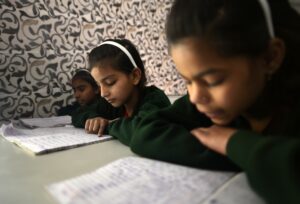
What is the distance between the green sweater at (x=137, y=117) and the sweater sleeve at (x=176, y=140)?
11 cm

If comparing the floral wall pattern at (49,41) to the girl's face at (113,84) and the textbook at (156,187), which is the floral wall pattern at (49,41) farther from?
the textbook at (156,187)

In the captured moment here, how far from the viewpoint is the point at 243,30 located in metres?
0.47

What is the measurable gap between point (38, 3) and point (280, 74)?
48.5 inches

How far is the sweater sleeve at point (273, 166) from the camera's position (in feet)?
1.18

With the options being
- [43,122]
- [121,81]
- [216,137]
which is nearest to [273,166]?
[216,137]

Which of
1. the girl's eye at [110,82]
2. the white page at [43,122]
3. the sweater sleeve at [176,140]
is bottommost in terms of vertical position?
the white page at [43,122]

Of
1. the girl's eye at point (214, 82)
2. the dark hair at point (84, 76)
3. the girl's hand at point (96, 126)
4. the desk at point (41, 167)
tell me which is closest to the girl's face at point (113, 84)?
the girl's hand at point (96, 126)

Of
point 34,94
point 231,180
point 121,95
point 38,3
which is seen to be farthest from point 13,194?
point 38,3

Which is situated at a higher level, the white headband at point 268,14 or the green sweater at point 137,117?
the white headband at point 268,14

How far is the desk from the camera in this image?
472 millimetres

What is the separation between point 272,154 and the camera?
38 centimetres

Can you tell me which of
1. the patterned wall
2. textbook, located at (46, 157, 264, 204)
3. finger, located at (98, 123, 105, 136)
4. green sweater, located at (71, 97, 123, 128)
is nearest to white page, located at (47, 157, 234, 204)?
textbook, located at (46, 157, 264, 204)

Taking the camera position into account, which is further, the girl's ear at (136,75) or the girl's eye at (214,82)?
the girl's ear at (136,75)

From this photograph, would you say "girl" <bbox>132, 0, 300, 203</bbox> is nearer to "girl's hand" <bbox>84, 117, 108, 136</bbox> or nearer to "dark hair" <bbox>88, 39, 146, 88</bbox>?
"girl's hand" <bbox>84, 117, 108, 136</bbox>
